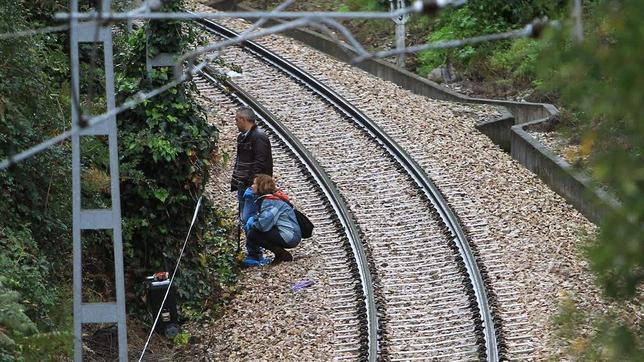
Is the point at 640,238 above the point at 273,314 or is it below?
above

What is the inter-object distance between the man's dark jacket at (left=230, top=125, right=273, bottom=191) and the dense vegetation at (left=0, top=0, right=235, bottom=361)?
0.64m

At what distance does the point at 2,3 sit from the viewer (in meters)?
12.3

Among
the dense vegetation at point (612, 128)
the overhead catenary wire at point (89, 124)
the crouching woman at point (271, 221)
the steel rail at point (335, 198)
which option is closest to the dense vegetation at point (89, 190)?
the crouching woman at point (271, 221)

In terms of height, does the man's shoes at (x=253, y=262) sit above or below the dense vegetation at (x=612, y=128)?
below

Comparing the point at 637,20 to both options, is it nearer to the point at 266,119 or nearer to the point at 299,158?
the point at 299,158

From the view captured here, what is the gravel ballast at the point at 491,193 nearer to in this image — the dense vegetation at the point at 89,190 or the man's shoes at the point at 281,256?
the man's shoes at the point at 281,256

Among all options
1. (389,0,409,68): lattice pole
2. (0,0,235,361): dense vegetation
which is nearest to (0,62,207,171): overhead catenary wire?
(0,0,235,361): dense vegetation

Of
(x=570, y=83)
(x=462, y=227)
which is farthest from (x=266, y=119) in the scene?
(x=570, y=83)

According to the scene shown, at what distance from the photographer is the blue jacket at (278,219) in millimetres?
13836

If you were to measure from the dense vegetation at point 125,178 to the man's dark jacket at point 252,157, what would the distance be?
64 cm

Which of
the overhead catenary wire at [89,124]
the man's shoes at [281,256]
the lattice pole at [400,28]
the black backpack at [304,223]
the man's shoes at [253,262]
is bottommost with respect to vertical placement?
the man's shoes at [253,262]

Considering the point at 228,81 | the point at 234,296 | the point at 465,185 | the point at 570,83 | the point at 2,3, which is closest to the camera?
the point at 570,83

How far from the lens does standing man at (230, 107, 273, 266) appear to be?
561 inches

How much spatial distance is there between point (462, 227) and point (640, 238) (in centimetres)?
1026
